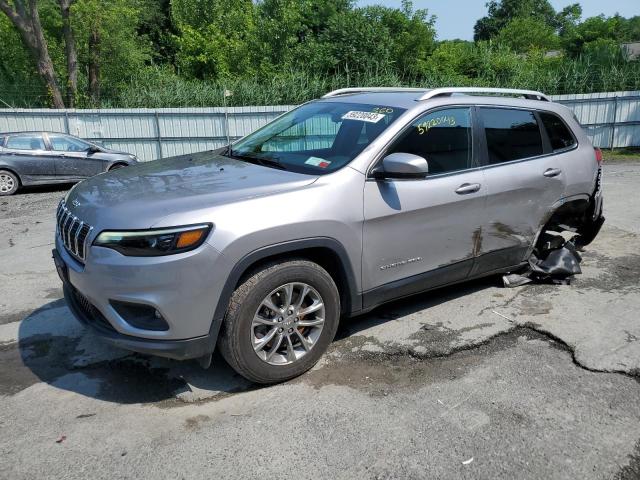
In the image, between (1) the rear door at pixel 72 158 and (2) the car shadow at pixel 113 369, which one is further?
(1) the rear door at pixel 72 158

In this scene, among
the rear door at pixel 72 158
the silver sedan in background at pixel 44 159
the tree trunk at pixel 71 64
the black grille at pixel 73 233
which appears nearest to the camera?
the black grille at pixel 73 233

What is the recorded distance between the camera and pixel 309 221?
10.9 feet

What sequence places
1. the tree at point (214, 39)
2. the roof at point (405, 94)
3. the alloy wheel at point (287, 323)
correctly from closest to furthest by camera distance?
the alloy wheel at point (287, 323), the roof at point (405, 94), the tree at point (214, 39)

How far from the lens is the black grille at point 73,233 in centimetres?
318

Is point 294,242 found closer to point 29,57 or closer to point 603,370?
point 603,370

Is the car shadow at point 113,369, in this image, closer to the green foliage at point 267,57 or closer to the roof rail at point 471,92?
the roof rail at point 471,92

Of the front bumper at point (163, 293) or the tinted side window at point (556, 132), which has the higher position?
the tinted side window at point (556, 132)

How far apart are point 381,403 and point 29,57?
2691cm

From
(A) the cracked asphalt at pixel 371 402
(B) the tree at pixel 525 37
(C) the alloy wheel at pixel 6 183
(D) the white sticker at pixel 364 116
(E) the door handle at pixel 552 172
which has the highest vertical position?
(B) the tree at pixel 525 37

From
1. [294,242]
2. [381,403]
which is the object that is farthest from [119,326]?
[381,403]

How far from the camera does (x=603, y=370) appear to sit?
3.64 meters

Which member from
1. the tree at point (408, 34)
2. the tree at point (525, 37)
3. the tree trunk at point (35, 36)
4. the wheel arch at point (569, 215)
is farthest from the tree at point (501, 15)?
the wheel arch at point (569, 215)

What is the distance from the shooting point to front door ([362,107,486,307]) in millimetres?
3697

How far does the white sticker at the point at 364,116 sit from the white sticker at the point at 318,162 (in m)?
0.51
